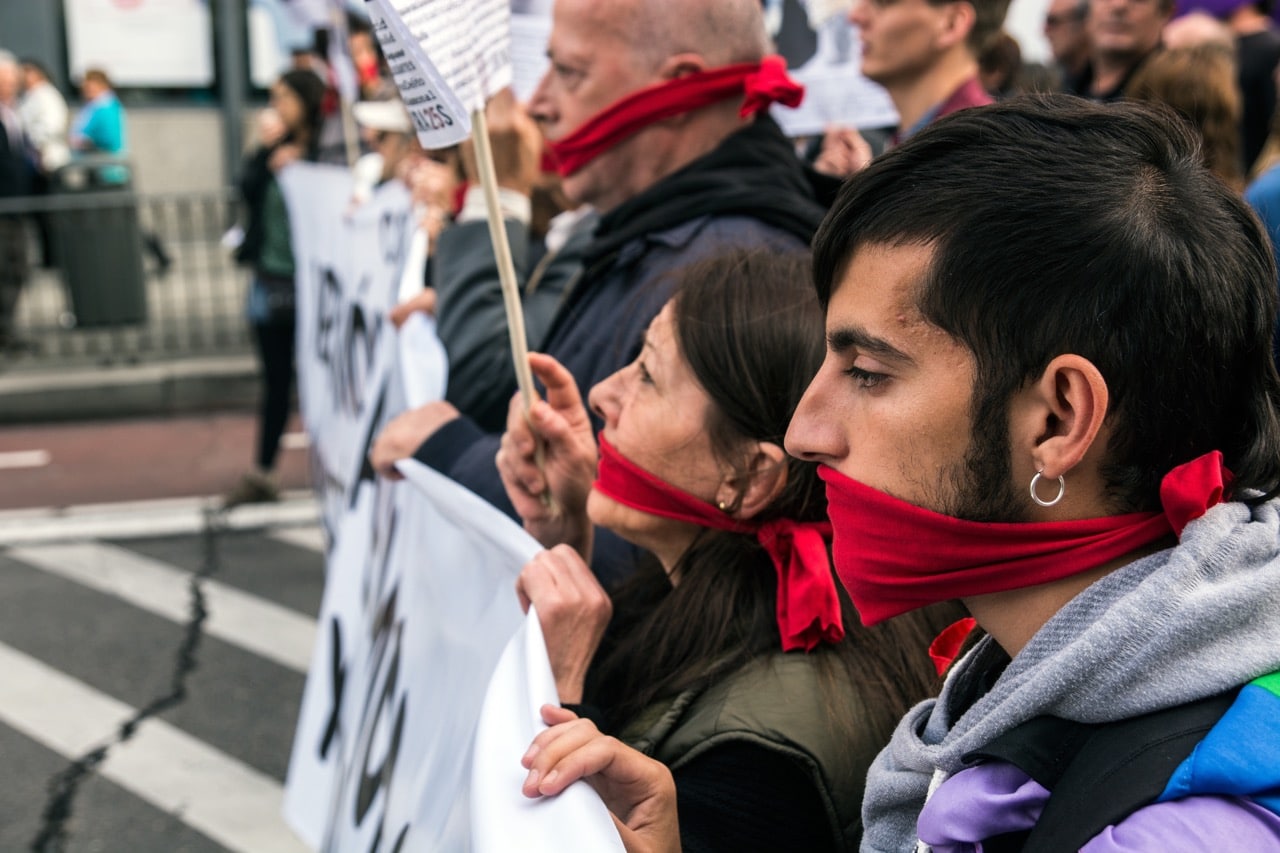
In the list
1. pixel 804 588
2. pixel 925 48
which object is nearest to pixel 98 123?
pixel 925 48

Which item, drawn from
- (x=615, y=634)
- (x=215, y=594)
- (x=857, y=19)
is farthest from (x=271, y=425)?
(x=615, y=634)

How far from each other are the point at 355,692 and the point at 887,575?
1.83 m

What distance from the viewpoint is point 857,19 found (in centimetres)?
411

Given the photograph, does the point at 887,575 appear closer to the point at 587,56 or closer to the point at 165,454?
the point at 587,56

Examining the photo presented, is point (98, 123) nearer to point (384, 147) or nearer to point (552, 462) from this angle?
point (384, 147)

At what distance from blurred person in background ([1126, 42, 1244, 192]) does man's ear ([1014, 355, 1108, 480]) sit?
10.1ft

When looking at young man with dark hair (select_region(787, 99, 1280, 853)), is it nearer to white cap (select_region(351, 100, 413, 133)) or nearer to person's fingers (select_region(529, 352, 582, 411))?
person's fingers (select_region(529, 352, 582, 411))

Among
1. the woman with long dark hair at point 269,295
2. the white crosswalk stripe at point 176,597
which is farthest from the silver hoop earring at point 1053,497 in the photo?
the woman with long dark hair at point 269,295

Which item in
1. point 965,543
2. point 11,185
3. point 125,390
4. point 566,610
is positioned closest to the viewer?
point 965,543

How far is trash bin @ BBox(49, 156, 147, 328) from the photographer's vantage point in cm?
1119

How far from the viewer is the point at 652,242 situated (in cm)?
288

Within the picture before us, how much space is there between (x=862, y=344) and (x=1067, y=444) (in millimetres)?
226

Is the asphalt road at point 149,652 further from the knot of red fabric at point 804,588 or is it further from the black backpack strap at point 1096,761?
the black backpack strap at point 1096,761

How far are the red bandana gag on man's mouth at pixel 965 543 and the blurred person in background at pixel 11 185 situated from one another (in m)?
11.0
